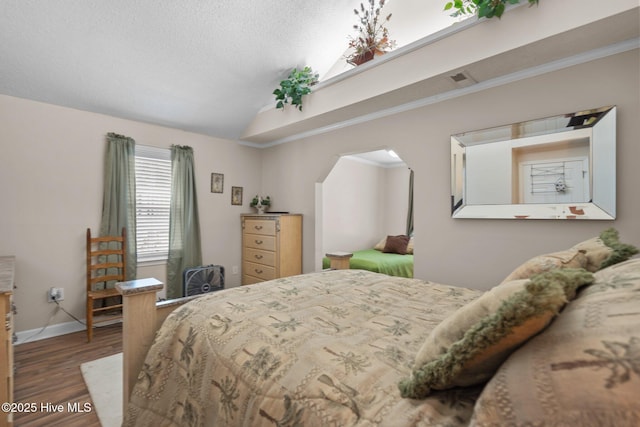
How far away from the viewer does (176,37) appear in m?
2.70

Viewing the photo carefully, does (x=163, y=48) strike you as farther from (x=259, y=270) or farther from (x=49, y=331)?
(x=49, y=331)

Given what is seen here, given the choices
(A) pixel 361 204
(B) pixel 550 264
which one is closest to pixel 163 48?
(B) pixel 550 264

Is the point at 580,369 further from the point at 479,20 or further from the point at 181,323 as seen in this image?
the point at 479,20

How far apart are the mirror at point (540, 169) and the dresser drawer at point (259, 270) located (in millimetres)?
2370

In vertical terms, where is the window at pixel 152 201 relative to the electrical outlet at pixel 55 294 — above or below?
above

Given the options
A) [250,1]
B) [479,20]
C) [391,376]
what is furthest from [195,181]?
[391,376]

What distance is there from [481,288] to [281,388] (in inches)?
85.9

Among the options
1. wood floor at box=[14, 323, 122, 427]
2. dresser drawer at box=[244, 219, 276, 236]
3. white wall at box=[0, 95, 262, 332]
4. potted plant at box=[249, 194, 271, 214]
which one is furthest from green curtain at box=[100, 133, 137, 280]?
potted plant at box=[249, 194, 271, 214]

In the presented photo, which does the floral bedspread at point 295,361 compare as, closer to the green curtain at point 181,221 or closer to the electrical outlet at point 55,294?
the electrical outlet at point 55,294

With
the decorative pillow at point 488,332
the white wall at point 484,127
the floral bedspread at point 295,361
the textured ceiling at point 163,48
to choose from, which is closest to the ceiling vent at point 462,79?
the white wall at point 484,127

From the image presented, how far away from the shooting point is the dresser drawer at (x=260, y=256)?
3.89m

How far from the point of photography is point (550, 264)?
108cm

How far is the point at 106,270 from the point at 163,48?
2399 millimetres

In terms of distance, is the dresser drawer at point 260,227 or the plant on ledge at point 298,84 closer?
the plant on ledge at point 298,84
